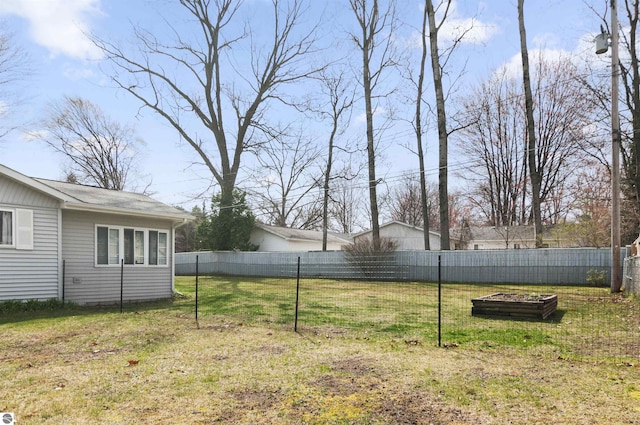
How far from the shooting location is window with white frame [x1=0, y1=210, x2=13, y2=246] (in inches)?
408

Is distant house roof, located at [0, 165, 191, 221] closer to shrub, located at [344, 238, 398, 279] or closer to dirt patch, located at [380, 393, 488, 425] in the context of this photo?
shrub, located at [344, 238, 398, 279]

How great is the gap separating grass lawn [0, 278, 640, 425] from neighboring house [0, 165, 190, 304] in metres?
1.68

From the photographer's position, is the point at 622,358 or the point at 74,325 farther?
the point at 74,325

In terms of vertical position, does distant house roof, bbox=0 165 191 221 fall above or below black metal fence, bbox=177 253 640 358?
above

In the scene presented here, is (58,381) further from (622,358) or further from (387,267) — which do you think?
(387,267)

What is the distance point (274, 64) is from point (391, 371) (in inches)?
1033

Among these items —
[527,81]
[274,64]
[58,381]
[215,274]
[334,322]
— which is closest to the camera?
[58,381]

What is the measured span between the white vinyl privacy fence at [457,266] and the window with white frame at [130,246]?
444 centimetres

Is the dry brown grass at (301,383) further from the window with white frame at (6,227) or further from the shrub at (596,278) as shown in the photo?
the shrub at (596,278)

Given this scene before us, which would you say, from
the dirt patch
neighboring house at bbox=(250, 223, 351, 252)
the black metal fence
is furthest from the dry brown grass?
neighboring house at bbox=(250, 223, 351, 252)

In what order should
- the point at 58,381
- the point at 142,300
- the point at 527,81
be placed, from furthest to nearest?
the point at 527,81 → the point at 142,300 → the point at 58,381

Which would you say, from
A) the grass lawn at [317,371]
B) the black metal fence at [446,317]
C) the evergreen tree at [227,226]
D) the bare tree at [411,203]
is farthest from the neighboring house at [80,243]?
the bare tree at [411,203]

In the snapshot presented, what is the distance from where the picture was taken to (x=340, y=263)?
22.2 m

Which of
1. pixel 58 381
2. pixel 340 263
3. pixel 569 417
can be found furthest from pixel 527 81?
pixel 58 381
